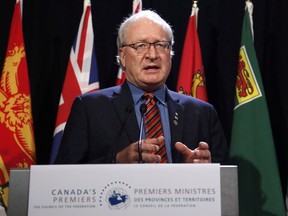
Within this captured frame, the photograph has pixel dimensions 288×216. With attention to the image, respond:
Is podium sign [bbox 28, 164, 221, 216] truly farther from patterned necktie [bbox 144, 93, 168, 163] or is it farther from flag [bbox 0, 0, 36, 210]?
flag [bbox 0, 0, 36, 210]

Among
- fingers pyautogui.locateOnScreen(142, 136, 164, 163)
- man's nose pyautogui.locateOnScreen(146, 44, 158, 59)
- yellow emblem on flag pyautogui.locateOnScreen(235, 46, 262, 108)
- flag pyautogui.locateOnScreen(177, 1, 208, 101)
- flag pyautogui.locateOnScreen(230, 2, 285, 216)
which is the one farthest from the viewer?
flag pyautogui.locateOnScreen(177, 1, 208, 101)

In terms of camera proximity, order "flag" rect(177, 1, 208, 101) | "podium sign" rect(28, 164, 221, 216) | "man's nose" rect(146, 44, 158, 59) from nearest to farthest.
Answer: "podium sign" rect(28, 164, 221, 216)
"man's nose" rect(146, 44, 158, 59)
"flag" rect(177, 1, 208, 101)

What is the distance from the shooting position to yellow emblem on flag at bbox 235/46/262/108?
10.9ft

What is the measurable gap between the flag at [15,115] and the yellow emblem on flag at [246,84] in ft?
4.95

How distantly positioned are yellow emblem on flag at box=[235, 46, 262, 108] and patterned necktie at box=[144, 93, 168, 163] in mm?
1236

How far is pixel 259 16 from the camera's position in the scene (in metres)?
3.80

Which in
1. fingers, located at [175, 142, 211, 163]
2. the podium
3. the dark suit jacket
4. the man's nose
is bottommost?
the podium

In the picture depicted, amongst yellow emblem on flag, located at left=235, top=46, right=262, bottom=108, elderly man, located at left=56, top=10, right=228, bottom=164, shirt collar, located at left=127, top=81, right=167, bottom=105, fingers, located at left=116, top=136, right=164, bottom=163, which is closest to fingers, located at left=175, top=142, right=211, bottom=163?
fingers, located at left=116, top=136, right=164, bottom=163

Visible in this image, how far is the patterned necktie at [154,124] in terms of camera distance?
83.7 inches

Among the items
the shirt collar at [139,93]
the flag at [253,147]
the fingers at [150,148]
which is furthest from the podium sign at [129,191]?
the flag at [253,147]

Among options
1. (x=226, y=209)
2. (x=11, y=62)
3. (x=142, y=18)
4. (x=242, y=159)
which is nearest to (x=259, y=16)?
(x=242, y=159)

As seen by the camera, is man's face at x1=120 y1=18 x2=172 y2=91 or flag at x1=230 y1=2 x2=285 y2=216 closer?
man's face at x1=120 y1=18 x2=172 y2=91

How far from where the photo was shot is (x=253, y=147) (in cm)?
323

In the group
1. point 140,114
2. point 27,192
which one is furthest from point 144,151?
point 140,114
